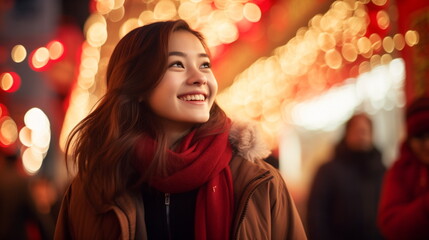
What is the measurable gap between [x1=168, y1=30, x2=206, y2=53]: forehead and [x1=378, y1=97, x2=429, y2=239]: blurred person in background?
1.10 meters

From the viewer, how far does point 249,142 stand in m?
1.47

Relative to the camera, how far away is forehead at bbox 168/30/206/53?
1.42m

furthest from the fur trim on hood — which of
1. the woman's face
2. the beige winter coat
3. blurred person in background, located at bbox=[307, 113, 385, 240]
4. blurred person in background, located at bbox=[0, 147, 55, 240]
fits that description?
blurred person in background, located at bbox=[0, 147, 55, 240]

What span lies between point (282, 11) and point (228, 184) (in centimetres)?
333

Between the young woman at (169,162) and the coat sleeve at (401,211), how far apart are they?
0.69m

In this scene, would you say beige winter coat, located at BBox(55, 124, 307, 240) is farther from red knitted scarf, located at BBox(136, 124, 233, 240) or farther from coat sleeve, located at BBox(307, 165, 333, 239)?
coat sleeve, located at BBox(307, 165, 333, 239)

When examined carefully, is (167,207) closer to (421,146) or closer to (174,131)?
(174,131)

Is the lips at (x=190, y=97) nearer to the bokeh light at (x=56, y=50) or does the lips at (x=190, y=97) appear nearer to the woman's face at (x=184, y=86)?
the woman's face at (x=184, y=86)

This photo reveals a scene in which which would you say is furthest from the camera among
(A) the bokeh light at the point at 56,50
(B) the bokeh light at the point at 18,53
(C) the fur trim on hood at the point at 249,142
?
(A) the bokeh light at the point at 56,50

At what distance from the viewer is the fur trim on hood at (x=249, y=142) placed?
146 centimetres

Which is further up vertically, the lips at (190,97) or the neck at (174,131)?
the lips at (190,97)

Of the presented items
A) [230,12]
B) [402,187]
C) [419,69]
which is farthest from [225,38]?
[402,187]

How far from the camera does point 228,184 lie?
1415mm

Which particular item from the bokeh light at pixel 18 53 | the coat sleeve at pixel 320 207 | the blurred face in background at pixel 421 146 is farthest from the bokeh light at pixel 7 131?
the blurred face in background at pixel 421 146
